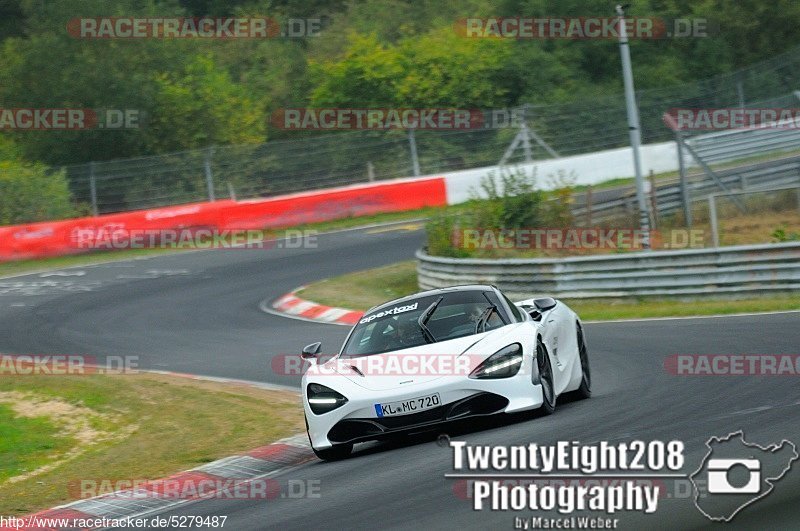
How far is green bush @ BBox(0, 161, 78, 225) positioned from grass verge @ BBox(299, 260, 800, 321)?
32.4 feet

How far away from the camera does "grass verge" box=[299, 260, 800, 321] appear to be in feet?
54.9

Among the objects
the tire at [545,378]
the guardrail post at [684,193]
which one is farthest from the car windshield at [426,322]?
the guardrail post at [684,193]

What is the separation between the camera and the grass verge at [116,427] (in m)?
10.2

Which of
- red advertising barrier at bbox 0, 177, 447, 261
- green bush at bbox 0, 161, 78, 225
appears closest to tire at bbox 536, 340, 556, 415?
red advertising barrier at bbox 0, 177, 447, 261

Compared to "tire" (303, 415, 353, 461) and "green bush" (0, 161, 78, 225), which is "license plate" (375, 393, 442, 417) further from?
"green bush" (0, 161, 78, 225)

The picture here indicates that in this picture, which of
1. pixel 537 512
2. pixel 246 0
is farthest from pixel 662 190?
pixel 246 0

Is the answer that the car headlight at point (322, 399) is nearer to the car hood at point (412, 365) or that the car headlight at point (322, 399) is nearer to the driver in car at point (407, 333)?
the car hood at point (412, 365)

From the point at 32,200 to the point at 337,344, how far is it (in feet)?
53.8

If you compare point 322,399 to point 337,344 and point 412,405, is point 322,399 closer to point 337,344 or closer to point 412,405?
point 412,405

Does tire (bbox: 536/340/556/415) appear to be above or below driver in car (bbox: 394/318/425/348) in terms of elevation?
below

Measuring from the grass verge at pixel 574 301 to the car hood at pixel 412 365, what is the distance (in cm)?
792

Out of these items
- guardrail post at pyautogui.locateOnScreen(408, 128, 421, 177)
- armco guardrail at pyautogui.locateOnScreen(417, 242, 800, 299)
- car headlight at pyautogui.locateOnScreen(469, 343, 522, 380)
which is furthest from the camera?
guardrail post at pyautogui.locateOnScreen(408, 128, 421, 177)

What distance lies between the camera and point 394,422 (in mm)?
9047

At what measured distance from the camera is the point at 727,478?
217 inches
